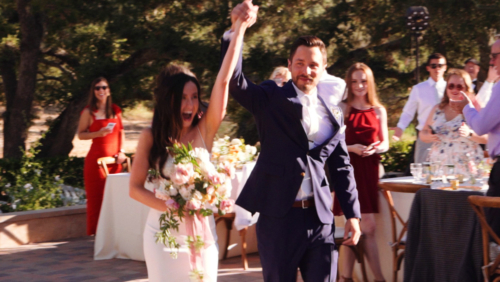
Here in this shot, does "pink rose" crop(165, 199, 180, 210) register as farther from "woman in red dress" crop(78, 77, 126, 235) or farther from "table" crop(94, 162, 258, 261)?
"woman in red dress" crop(78, 77, 126, 235)

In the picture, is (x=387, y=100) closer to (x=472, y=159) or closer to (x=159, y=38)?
(x=159, y=38)

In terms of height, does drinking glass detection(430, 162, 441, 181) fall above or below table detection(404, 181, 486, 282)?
above

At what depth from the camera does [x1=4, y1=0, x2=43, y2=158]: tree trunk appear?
11.4 metres

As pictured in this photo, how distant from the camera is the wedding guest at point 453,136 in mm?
4934

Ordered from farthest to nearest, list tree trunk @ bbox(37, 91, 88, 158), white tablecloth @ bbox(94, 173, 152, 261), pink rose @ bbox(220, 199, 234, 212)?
tree trunk @ bbox(37, 91, 88, 158) → white tablecloth @ bbox(94, 173, 152, 261) → pink rose @ bbox(220, 199, 234, 212)

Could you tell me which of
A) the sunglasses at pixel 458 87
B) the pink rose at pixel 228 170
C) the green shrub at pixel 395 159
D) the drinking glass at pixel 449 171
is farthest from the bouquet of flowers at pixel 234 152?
the green shrub at pixel 395 159

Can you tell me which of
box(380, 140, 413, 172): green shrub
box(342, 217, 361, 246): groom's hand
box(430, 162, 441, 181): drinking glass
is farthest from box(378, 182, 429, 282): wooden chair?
box(380, 140, 413, 172): green shrub

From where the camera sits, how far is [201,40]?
11047 mm

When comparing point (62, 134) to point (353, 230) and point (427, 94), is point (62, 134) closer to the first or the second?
point (427, 94)

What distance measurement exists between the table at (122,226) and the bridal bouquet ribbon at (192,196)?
3.38 metres

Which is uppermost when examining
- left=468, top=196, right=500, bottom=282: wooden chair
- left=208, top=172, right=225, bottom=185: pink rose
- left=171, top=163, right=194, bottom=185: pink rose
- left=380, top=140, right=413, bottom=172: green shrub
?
left=171, top=163, right=194, bottom=185: pink rose

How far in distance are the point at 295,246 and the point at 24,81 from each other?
9.87m

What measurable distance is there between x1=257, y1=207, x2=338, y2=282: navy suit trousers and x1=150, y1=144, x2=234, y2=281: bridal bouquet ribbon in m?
0.27

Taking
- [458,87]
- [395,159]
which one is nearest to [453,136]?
[458,87]
